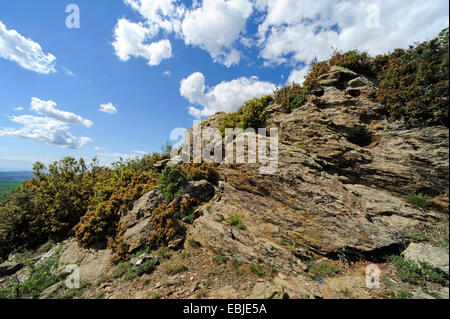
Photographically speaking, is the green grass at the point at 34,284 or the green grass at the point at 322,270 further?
the green grass at the point at 34,284

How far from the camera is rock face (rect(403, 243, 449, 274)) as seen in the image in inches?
143

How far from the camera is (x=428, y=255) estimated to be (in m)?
3.94

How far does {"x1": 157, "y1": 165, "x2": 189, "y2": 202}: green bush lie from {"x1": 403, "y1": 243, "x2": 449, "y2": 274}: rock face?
974 cm

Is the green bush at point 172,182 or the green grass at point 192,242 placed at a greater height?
the green bush at point 172,182

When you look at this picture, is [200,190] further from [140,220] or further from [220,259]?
[220,259]

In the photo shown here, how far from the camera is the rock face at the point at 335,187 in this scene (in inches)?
192

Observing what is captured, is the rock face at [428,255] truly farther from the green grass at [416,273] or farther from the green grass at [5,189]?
the green grass at [5,189]

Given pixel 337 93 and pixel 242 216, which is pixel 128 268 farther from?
pixel 337 93

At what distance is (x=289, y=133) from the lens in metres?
8.83

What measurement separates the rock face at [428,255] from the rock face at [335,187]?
0.32 meters

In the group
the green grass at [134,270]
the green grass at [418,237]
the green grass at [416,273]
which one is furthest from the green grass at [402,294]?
the green grass at [134,270]

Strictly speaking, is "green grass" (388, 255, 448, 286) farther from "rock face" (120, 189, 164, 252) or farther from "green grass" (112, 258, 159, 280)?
"rock face" (120, 189, 164, 252)
